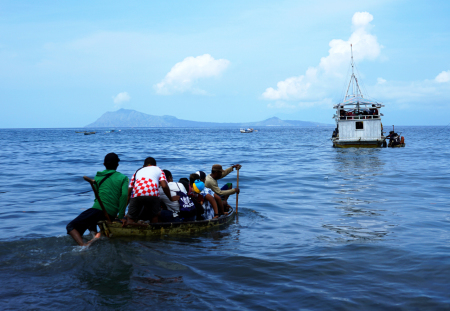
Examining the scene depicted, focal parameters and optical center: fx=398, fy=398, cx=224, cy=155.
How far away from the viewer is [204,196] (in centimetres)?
1014

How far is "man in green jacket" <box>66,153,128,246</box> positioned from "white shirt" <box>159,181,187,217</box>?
4.69 ft

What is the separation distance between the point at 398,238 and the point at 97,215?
267 inches

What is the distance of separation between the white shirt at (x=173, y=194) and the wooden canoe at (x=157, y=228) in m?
0.36

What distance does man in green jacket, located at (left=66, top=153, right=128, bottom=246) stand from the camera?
300 inches

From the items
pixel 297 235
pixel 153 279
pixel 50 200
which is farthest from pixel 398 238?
pixel 50 200

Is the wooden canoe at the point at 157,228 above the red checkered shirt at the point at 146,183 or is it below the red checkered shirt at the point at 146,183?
below

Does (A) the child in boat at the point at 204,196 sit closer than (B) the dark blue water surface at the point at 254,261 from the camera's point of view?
No

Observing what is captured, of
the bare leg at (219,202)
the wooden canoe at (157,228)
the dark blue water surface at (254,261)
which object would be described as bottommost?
the dark blue water surface at (254,261)

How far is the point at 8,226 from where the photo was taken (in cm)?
1059

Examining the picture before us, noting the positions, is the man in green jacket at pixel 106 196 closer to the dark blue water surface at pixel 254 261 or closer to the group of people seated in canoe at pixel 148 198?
the group of people seated in canoe at pixel 148 198

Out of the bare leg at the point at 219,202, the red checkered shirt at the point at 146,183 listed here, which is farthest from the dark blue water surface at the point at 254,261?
the red checkered shirt at the point at 146,183

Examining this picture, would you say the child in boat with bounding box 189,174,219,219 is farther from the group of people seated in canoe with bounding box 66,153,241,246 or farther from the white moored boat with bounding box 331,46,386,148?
the white moored boat with bounding box 331,46,386,148

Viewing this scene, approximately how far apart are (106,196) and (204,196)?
9.79 feet

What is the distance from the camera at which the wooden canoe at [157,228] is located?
849cm
